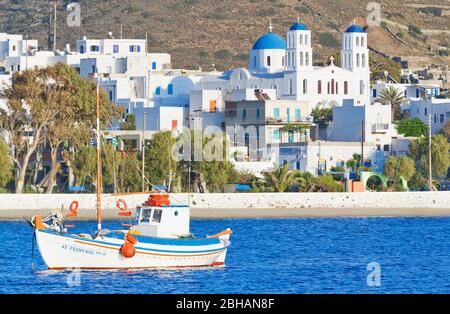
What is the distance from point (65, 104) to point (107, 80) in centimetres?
3691

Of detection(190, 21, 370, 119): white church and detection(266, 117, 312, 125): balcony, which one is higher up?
detection(190, 21, 370, 119): white church

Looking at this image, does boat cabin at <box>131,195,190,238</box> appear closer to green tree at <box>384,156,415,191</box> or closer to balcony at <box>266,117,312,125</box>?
green tree at <box>384,156,415,191</box>

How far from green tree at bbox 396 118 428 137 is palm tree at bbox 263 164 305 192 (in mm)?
23916

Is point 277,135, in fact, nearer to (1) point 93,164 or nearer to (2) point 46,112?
(1) point 93,164

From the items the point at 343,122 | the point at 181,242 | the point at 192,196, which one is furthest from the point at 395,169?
the point at 181,242

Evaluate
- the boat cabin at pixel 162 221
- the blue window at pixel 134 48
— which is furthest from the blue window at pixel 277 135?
the boat cabin at pixel 162 221

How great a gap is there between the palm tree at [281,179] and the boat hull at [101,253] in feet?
145

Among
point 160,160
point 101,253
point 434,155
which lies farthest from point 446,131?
point 101,253

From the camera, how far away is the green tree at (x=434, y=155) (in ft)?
387

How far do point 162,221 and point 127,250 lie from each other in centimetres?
267

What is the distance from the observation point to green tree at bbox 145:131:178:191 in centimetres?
10519

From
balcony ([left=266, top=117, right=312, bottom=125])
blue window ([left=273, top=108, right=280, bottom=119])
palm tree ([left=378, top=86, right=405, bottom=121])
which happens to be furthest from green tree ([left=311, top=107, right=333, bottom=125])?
palm tree ([left=378, top=86, right=405, bottom=121])

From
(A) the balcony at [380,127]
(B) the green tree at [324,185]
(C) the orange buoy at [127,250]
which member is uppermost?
(A) the balcony at [380,127]

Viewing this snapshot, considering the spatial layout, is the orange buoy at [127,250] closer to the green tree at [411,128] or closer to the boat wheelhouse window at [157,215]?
the boat wheelhouse window at [157,215]
